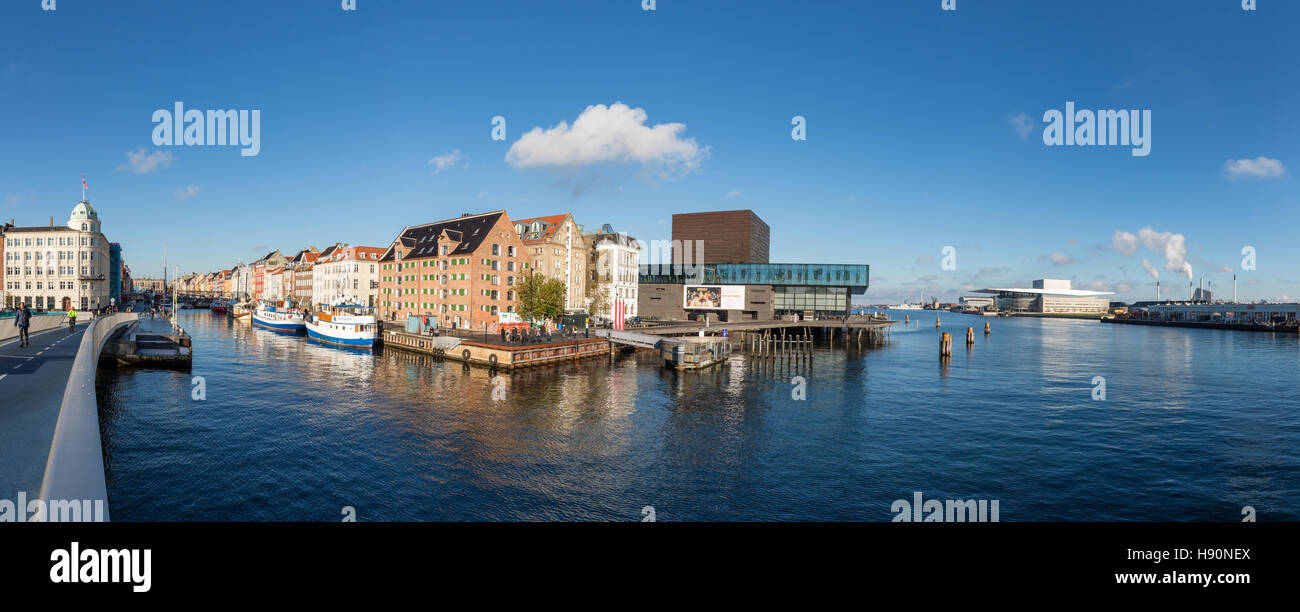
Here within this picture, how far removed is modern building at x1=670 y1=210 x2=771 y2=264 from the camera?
517 feet

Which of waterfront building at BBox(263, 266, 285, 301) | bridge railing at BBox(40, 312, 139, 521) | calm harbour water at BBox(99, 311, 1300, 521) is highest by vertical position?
waterfront building at BBox(263, 266, 285, 301)

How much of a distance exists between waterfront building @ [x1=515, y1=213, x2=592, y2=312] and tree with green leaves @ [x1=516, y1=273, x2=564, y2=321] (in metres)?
11.0

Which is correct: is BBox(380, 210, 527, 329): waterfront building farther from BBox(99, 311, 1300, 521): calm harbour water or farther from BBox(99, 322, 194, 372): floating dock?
BBox(99, 322, 194, 372): floating dock

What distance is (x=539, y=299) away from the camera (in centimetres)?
7850

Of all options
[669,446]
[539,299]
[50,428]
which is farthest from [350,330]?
[50,428]

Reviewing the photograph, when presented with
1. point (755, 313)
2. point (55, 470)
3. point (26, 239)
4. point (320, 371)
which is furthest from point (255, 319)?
point (55, 470)

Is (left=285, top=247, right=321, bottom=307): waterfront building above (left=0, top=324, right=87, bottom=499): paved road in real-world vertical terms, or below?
above

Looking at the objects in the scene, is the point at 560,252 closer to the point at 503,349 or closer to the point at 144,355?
the point at 503,349

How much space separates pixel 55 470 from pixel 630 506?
18132mm

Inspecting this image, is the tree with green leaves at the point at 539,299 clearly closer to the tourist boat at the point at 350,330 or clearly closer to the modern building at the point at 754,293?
the tourist boat at the point at 350,330

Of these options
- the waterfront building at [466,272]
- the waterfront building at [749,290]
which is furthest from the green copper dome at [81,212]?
the waterfront building at [749,290]

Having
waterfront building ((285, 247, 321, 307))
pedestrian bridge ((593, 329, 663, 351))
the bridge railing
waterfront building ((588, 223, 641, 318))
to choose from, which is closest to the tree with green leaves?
pedestrian bridge ((593, 329, 663, 351))

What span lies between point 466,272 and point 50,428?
7027 centimetres
